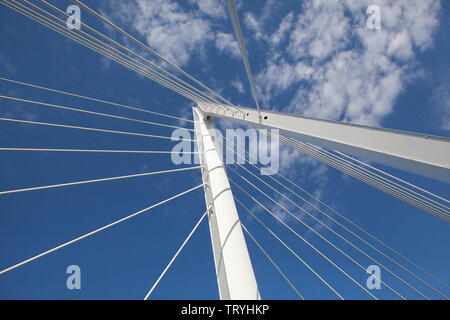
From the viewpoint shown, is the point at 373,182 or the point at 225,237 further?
the point at 373,182

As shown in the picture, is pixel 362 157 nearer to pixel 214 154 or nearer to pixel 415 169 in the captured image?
pixel 415 169

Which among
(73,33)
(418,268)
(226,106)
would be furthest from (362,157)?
(73,33)

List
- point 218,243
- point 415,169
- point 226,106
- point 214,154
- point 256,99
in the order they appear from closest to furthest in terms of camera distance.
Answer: point 415,169 < point 218,243 < point 256,99 < point 214,154 < point 226,106

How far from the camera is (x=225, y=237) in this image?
2896 millimetres

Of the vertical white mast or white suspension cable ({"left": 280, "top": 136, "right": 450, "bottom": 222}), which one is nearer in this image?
the vertical white mast

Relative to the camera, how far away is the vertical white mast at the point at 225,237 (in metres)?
2.45

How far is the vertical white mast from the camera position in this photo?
8.05 ft

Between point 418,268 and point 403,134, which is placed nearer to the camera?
point 403,134

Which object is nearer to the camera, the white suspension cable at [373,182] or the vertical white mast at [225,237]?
the vertical white mast at [225,237]
